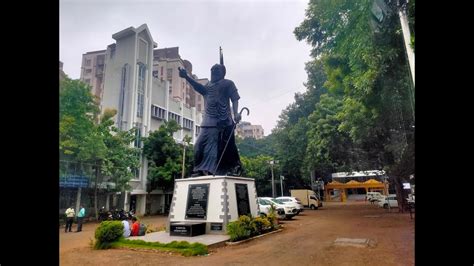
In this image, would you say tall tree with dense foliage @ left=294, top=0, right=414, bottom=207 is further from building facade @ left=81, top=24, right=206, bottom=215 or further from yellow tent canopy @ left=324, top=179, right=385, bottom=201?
yellow tent canopy @ left=324, top=179, right=385, bottom=201

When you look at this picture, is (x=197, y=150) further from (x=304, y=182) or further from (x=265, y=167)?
(x=304, y=182)

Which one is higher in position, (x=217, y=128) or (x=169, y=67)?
(x=169, y=67)

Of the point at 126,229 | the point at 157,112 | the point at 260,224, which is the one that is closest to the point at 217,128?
the point at 260,224

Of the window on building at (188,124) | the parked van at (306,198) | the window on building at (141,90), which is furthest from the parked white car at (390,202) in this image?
the window on building at (141,90)

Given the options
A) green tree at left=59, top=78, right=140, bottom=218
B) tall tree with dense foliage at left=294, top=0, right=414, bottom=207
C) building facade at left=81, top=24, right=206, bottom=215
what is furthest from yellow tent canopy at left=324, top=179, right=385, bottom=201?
green tree at left=59, top=78, right=140, bottom=218

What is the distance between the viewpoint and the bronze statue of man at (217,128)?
35.8 feet

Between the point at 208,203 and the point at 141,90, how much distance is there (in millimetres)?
10883

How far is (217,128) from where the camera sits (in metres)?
11.1

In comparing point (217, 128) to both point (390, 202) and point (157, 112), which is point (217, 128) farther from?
point (390, 202)

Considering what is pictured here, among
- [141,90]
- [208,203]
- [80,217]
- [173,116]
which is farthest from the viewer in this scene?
[173,116]
